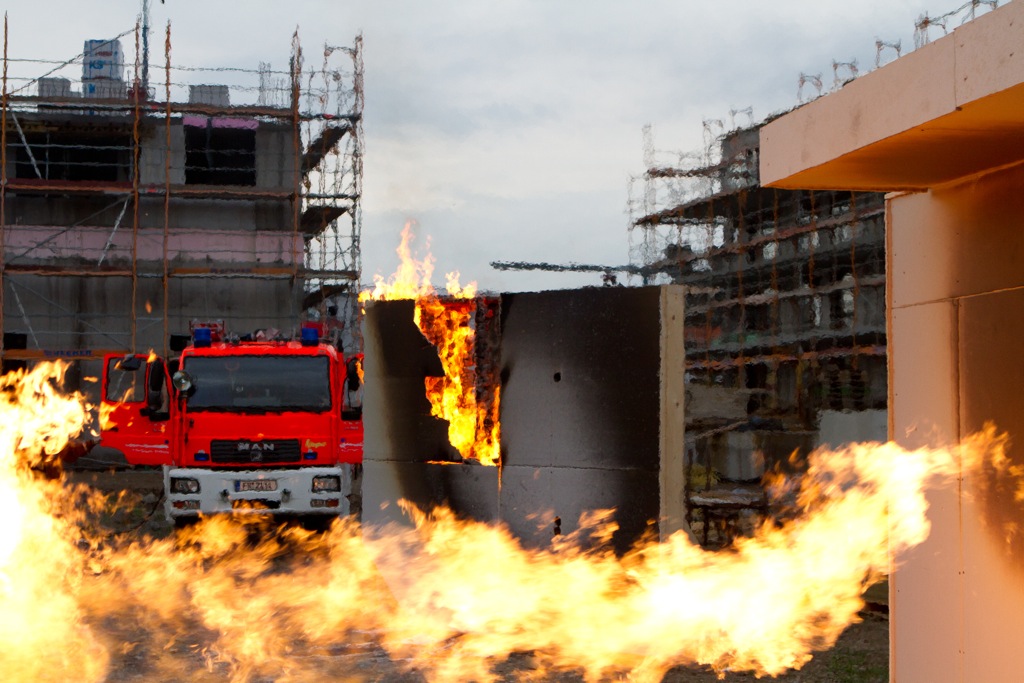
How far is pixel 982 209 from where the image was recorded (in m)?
5.98

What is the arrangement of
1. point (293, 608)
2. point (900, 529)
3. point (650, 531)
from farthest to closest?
1. point (293, 608)
2. point (650, 531)
3. point (900, 529)

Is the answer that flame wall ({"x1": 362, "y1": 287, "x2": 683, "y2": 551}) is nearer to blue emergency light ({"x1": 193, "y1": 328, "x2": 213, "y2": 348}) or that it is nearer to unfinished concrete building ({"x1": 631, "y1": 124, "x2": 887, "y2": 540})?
blue emergency light ({"x1": 193, "y1": 328, "x2": 213, "y2": 348})

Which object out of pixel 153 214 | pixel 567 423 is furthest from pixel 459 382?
pixel 153 214

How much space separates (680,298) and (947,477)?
3313 millimetres

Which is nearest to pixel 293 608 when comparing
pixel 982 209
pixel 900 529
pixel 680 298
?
pixel 680 298

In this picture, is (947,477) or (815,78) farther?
(815,78)

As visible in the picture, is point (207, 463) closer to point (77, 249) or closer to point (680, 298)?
point (680, 298)

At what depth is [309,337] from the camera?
1513 centimetres

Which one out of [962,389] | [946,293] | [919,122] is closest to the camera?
[919,122]

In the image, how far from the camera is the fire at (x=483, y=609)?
8.64 meters

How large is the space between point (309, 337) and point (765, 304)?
30474mm

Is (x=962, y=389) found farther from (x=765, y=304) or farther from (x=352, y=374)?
(x=765, y=304)

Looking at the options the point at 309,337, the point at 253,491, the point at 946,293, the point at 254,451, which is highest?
the point at 309,337

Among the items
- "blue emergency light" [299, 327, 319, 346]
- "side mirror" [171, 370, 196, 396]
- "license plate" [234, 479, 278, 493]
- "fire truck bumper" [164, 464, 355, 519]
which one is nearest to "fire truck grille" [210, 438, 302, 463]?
"fire truck bumper" [164, 464, 355, 519]
